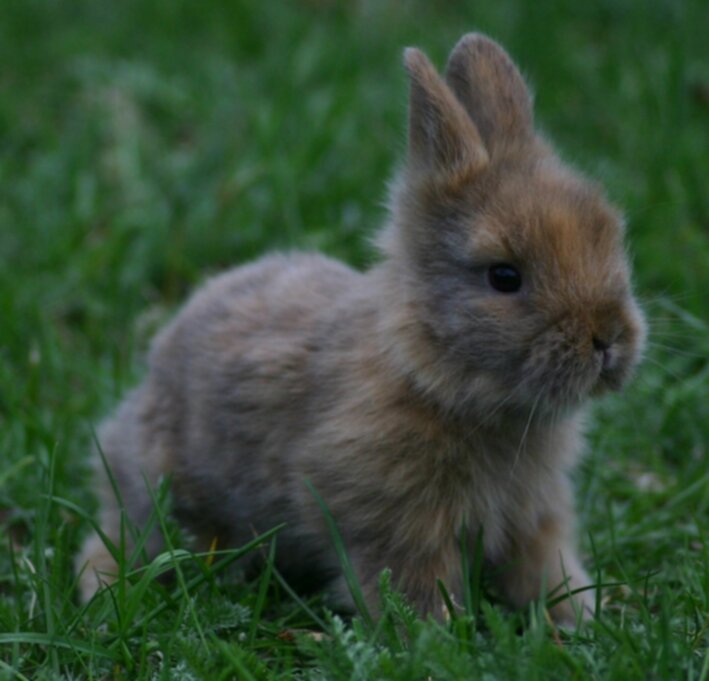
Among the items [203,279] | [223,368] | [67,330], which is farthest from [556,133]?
[223,368]

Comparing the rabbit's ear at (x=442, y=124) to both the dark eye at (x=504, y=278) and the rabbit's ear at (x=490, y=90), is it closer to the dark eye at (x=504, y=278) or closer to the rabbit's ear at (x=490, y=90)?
the rabbit's ear at (x=490, y=90)

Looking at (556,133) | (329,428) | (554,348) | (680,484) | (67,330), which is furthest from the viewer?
(556,133)

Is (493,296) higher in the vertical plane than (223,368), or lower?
higher

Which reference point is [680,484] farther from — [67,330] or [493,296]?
[67,330]

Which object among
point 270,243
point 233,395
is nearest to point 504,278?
point 233,395

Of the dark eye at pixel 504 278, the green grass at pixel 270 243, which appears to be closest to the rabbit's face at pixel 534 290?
the dark eye at pixel 504 278

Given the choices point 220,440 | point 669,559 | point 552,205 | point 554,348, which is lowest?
point 669,559

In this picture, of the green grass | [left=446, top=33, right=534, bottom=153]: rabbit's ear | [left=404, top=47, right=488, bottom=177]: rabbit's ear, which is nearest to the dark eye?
[left=404, top=47, right=488, bottom=177]: rabbit's ear
